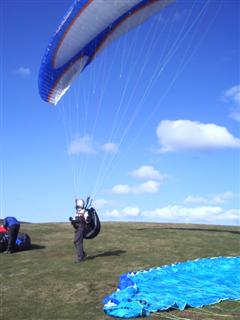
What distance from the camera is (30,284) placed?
10.4m

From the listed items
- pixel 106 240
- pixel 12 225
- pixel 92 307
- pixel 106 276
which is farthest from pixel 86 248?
pixel 92 307

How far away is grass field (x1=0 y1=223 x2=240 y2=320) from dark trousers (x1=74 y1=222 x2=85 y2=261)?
0.97 feet

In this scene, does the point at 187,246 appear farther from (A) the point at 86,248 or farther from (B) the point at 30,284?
(B) the point at 30,284

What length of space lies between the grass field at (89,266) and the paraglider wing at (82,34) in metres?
5.78

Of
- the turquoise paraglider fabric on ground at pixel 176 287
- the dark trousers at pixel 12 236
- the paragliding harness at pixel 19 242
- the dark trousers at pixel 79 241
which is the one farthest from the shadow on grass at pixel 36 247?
the turquoise paraglider fabric on ground at pixel 176 287

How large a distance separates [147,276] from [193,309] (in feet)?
8.37

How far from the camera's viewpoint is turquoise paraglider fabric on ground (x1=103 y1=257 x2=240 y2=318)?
802 centimetres

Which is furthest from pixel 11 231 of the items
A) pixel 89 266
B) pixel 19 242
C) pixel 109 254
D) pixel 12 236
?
pixel 89 266

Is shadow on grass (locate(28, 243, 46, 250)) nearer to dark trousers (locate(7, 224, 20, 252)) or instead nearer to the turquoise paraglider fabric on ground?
dark trousers (locate(7, 224, 20, 252))

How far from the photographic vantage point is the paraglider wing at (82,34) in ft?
44.3

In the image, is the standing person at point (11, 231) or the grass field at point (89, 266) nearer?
the grass field at point (89, 266)

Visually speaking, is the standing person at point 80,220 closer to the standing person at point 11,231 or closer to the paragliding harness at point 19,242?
the standing person at point 11,231

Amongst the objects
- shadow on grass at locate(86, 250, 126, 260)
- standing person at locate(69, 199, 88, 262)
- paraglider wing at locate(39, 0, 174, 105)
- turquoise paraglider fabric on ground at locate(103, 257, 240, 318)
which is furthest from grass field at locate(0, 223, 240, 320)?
paraglider wing at locate(39, 0, 174, 105)

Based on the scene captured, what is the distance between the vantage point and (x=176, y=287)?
9578 mm
